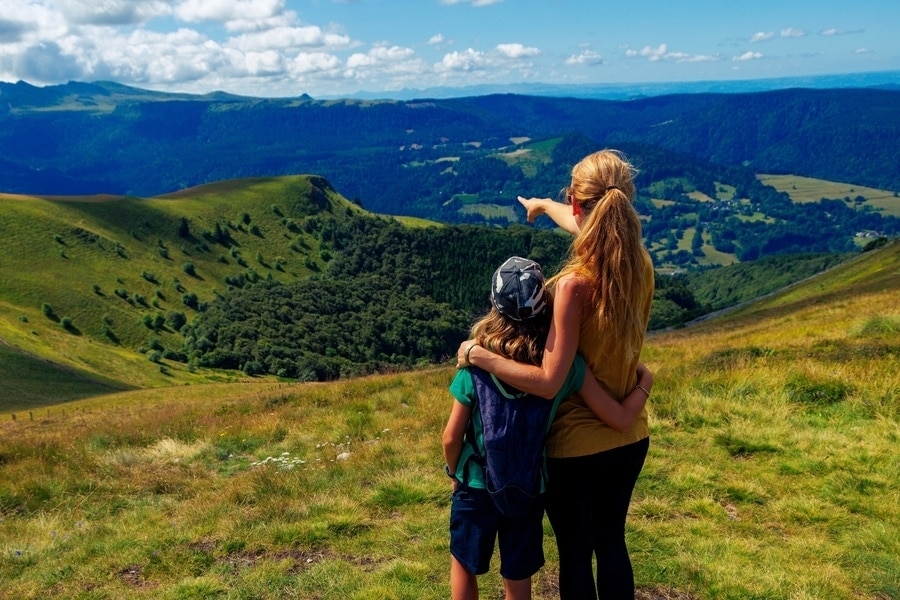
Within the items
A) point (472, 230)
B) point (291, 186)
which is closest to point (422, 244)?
point (472, 230)

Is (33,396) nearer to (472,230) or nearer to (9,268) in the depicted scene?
(9,268)

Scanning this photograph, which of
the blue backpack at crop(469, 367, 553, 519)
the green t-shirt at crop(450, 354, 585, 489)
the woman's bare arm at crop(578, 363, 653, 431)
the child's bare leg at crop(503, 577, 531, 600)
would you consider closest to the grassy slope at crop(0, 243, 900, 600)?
the child's bare leg at crop(503, 577, 531, 600)

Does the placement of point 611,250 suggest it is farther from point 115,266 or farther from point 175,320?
point 115,266

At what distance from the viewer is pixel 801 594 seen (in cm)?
538

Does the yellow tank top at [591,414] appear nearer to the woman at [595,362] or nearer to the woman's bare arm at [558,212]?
the woman at [595,362]

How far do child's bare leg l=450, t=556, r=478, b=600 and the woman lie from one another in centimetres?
64

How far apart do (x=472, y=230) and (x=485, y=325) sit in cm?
18018

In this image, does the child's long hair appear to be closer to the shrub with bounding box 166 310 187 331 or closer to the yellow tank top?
the yellow tank top

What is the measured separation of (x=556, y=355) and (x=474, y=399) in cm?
67

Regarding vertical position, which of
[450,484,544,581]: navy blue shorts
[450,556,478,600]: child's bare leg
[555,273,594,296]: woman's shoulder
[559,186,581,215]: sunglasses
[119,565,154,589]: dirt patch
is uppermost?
[559,186,581,215]: sunglasses

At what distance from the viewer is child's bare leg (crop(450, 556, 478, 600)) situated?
4543 mm

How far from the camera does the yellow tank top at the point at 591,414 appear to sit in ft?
13.8

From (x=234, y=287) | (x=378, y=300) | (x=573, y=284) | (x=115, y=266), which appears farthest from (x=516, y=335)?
(x=378, y=300)

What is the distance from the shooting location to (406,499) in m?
7.93
